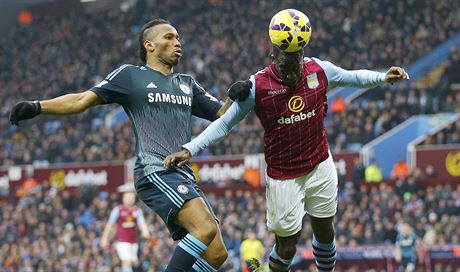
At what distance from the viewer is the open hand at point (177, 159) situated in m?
8.41

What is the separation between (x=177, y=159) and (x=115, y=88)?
85cm

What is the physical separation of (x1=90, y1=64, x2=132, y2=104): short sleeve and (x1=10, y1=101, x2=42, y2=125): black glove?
66 centimetres

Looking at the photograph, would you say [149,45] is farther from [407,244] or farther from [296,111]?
[407,244]

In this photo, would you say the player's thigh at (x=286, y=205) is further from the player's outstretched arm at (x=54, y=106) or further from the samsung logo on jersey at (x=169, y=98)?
the player's outstretched arm at (x=54, y=106)

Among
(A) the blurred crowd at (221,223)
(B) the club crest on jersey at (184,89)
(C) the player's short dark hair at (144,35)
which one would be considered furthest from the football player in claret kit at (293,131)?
(A) the blurred crowd at (221,223)

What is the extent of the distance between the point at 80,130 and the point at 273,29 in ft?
92.3

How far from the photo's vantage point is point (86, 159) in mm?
33719

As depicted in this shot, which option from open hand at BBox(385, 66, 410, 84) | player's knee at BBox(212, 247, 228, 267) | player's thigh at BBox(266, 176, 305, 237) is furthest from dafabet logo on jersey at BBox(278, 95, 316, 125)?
player's knee at BBox(212, 247, 228, 267)

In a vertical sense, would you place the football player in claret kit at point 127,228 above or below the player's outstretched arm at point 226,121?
below

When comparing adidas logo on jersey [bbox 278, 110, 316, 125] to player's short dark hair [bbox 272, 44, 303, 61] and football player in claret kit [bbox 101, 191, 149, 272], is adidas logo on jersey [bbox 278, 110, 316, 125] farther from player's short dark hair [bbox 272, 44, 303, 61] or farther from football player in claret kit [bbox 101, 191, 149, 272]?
football player in claret kit [bbox 101, 191, 149, 272]

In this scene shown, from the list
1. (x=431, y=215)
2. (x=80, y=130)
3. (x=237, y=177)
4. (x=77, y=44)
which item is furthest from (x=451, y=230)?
(x=77, y=44)

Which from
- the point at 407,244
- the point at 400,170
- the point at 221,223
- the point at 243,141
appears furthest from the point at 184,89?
the point at 243,141

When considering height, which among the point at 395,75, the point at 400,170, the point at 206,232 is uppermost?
the point at 395,75

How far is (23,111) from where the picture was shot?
802 cm
